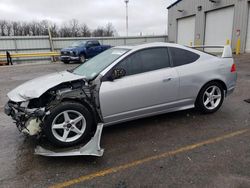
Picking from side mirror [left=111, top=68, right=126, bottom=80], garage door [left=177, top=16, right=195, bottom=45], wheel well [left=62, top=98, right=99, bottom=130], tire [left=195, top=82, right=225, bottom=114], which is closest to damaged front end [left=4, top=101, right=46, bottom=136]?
wheel well [left=62, top=98, right=99, bottom=130]

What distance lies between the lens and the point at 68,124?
3080 mm

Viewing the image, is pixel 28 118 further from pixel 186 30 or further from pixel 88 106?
pixel 186 30

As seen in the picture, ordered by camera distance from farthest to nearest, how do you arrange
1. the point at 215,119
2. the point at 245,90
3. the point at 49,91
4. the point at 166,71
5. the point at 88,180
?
the point at 245,90
the point at 215,119
the point at 166,71
the point at 49,91
the point at 88,180

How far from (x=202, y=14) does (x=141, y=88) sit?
18899mm

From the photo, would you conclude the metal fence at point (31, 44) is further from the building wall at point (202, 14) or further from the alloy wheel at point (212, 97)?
the alloy wheel at point (212, 97)

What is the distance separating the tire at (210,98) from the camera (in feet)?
13.6

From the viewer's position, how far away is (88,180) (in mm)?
2432

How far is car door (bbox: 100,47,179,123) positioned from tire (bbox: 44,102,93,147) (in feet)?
1.09

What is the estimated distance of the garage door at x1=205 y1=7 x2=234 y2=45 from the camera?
16.8 meters

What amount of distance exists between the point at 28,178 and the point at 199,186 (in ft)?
6.54

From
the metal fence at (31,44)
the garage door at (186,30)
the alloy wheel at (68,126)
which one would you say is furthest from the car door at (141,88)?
the garage door at (186,30)

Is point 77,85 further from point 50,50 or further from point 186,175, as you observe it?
point 50,50

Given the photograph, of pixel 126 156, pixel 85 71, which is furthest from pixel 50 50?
pixel 126 156

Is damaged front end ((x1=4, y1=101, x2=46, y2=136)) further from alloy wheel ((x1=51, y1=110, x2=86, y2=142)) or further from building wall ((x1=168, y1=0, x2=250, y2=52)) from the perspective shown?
building wall ((x1=168, y1=0, x2=250, y2=52))
